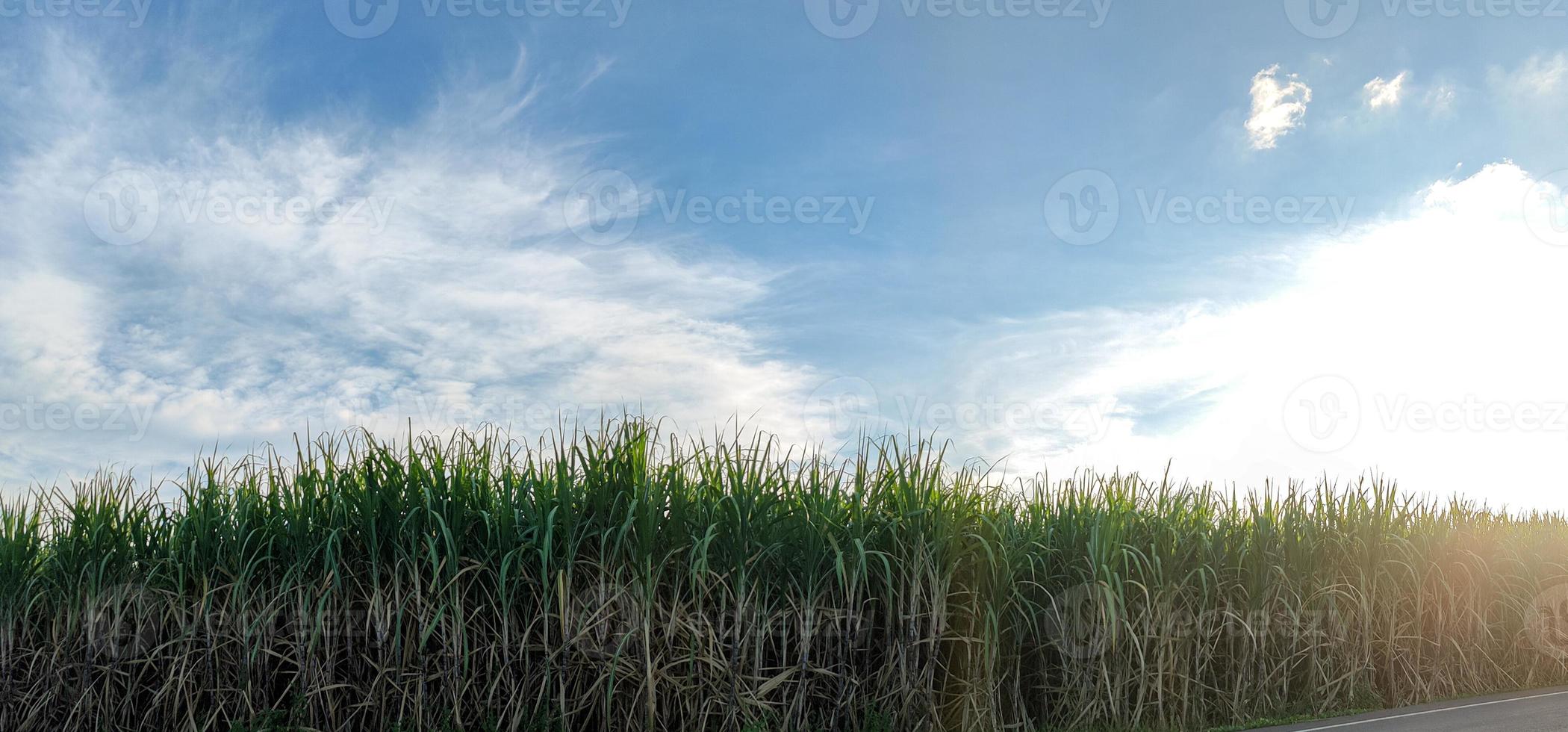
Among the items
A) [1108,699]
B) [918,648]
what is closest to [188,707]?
[918,648]

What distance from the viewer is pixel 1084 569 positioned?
8.17 metres

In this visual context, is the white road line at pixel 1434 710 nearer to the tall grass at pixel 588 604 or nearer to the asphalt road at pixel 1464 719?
the asphalt road at pixel 1464 719

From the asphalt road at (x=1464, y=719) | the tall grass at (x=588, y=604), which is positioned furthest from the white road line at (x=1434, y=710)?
the tall grass at (x=588, y=604)

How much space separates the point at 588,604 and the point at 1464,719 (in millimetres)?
8358

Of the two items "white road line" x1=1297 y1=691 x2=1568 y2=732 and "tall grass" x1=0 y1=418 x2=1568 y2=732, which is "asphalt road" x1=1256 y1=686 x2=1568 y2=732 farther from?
"tall grass" x1=0 y1=418 x2=1568 y2=732

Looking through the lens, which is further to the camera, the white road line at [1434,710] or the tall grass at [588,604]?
the white road line at [1434,710]

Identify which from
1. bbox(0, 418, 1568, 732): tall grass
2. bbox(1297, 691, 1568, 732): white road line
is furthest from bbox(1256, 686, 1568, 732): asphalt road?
bbox(0, 418, 1568, 732): tall grass

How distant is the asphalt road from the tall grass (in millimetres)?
1341

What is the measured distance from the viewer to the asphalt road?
8383 mm

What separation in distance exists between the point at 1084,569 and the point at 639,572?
12.9ft

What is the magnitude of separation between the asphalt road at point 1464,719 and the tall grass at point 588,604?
134cm

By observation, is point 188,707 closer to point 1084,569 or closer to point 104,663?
point 104,663

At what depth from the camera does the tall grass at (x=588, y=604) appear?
636 cm

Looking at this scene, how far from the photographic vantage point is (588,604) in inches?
251
